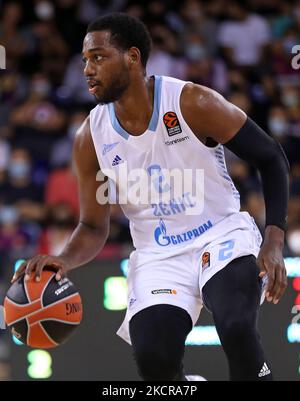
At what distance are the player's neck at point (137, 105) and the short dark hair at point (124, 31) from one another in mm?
147

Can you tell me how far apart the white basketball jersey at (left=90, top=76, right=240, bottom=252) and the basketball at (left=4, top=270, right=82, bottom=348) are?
0.52 metres

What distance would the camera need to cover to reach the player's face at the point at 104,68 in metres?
4.24

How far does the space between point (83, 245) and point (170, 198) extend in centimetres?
53

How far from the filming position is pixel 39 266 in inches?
161

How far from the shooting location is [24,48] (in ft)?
33.1

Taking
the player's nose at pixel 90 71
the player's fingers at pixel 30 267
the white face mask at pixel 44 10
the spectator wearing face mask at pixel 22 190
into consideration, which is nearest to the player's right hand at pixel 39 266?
the player's fingers at pixel 30 267

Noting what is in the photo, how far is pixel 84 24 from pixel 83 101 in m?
1.68

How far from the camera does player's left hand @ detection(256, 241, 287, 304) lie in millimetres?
3871

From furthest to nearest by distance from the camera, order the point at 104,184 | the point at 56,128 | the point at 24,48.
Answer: the point at 24,48, the point at 56,128, the point at 104,184

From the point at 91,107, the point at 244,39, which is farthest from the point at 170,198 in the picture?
the point at 244,39

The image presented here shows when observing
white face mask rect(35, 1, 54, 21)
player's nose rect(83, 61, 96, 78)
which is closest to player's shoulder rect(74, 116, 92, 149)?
player's nose rect(83, 61, 96, 78)

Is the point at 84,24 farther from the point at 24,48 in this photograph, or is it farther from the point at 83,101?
the point at 83,101
